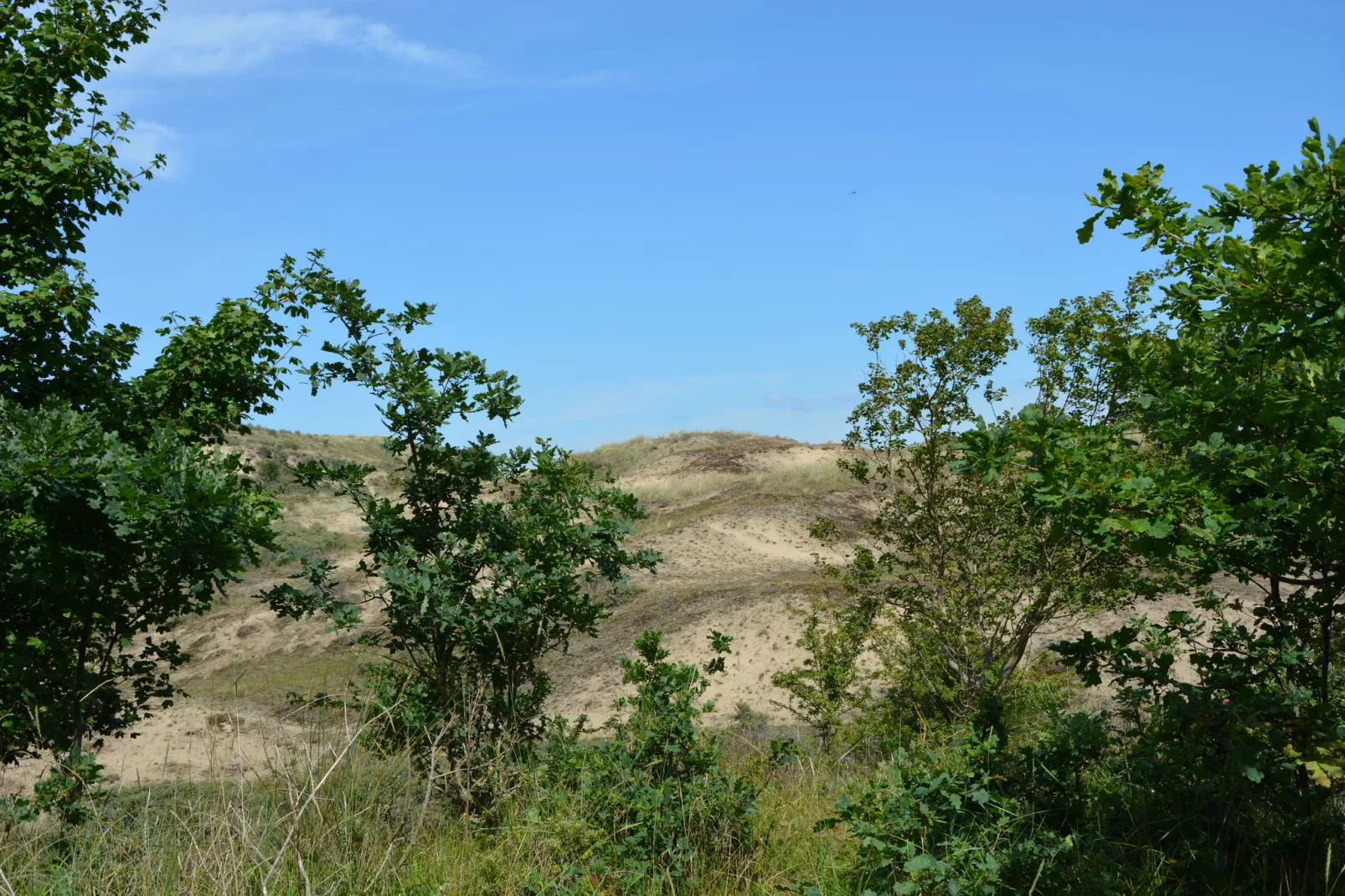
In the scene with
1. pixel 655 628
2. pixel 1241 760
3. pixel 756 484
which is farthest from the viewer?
pixel 756 484

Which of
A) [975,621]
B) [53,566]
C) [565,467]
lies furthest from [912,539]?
[53,566]

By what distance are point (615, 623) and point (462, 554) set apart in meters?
12.4

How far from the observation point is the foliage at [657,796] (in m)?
4.13

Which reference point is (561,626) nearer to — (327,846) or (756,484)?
(327,846)

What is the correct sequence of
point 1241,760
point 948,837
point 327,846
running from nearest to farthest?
point 1241,760 < point 948,837 < point 327,846

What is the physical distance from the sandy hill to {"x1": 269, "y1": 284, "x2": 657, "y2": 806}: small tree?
1.07 ft

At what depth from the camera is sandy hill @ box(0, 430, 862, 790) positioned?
1124 cm

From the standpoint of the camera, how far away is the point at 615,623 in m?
18.0

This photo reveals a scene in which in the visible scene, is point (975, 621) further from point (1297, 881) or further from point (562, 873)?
point (562, 873)

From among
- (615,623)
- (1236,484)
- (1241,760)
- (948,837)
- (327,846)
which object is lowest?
(615,623)

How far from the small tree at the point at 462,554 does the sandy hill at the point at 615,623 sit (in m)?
0.33

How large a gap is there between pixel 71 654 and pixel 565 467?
3.34 m

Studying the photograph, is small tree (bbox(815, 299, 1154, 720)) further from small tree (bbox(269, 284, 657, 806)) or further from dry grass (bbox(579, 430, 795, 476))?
dry grass (bbox(579, 430, 795, 476))

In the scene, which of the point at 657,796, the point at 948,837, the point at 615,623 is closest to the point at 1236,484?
the point at 948,837
